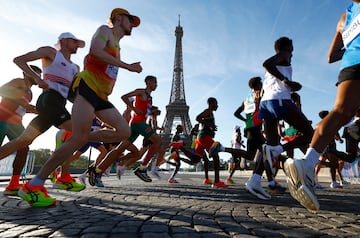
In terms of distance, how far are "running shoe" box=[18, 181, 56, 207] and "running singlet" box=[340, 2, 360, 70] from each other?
3.16m

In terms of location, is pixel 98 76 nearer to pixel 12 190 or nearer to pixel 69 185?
pixel 69 185

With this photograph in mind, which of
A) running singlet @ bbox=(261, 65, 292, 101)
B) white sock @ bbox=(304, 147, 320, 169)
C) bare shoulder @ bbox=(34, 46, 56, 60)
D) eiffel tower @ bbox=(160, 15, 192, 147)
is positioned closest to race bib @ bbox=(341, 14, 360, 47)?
white sock @ bbox=(304, 147, 320, 169)

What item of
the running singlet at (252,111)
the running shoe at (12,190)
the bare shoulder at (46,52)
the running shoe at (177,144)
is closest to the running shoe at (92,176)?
the running shoe at (12,190)

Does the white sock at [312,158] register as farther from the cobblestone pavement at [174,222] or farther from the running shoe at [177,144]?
the running shoe at [177,144]

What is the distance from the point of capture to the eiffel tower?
56094 mm

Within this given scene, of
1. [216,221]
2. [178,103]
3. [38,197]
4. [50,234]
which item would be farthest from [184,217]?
[178,103]

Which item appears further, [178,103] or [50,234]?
[178,103]

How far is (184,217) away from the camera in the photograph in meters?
2.72

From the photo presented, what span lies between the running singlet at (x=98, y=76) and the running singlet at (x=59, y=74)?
83cm

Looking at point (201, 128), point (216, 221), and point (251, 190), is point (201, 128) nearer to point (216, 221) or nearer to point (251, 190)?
point (251, 190)

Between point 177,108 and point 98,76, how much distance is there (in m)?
57.1

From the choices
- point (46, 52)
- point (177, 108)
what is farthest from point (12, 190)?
point (177, 108)

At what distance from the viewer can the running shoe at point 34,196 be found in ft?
10.7

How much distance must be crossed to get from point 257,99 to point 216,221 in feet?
12.8
